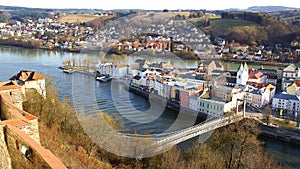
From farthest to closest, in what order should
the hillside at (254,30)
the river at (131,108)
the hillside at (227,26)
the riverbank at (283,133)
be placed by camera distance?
the hillside at (227,26)
the hillside at (254,30)
the riverbank at (283,133)
the river at (131,108)

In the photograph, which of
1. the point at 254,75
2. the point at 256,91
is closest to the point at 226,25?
the point at 254,75

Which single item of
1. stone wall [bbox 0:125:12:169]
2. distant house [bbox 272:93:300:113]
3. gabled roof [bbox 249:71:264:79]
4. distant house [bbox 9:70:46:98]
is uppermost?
stone wall [bbox 0:125:12:169]

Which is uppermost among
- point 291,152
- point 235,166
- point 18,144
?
point 18,144

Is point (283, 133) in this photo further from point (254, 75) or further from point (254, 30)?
point (254, 30)

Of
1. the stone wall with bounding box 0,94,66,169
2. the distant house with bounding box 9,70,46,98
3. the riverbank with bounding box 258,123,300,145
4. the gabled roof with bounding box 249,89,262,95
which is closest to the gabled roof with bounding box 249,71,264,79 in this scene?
the gabled roof with bounding box 249,89,262,95

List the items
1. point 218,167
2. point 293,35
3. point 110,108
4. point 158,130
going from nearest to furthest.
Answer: point 218,167 → point 158,130 → point 110,108 → point 293,35

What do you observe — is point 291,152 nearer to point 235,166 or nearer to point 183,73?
point 235,166

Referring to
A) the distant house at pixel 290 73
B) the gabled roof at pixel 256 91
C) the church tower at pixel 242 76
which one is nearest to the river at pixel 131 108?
the gabled roof at pixel 256 91

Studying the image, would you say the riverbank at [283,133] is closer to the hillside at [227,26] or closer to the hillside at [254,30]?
the hillside at [254,30]

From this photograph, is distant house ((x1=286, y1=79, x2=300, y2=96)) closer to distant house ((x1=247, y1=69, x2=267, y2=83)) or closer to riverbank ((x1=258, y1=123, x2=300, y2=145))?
distant house ((x1=247, y1=69, x2=267, y2=83))

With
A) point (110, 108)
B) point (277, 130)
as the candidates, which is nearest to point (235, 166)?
point (277, 130)

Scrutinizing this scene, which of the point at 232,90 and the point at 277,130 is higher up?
the point at 232,90
